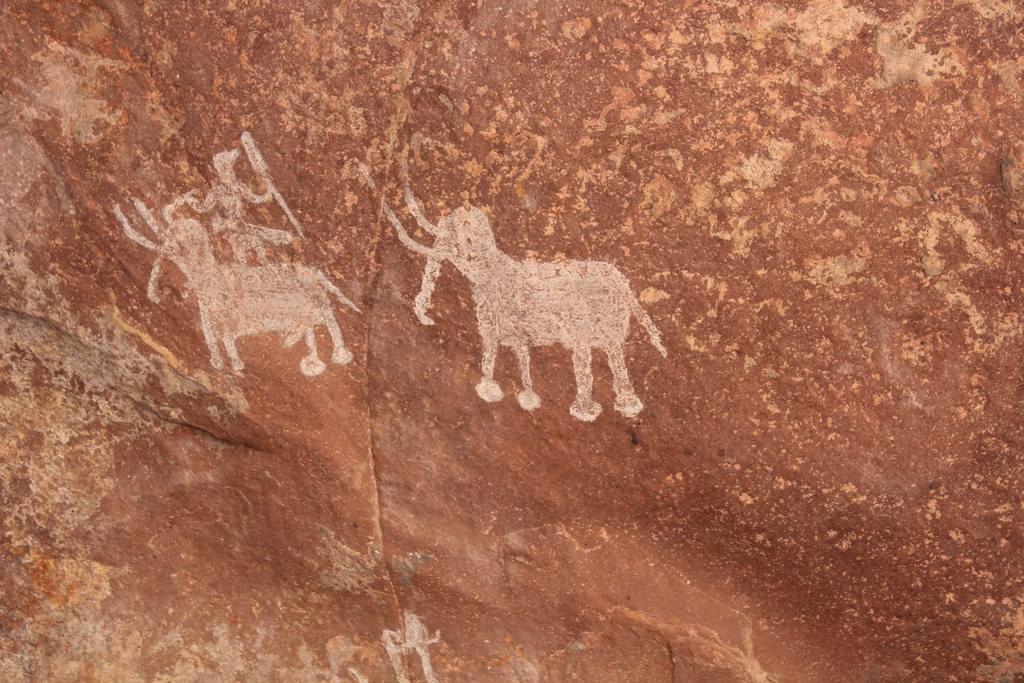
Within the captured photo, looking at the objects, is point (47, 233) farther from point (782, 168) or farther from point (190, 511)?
point (782, 168)

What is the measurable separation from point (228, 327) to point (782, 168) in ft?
3.65

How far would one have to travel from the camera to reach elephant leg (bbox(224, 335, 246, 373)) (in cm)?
221

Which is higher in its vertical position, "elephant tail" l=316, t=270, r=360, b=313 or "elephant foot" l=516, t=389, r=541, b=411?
"elephant tail" l=316, t=270, r=360, b=313

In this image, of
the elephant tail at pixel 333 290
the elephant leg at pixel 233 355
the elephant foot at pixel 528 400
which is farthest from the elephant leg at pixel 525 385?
the elephant leg at pixel 233 355

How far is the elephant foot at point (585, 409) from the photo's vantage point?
2.05 metres

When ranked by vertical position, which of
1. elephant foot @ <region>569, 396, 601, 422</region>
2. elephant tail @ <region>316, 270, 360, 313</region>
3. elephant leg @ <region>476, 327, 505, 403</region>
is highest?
elephant tail @ <region>316, 270, 360, 313</region>

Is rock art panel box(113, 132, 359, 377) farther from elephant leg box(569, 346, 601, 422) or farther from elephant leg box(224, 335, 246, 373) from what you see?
elephant leg box(569, 346, 601, 422)

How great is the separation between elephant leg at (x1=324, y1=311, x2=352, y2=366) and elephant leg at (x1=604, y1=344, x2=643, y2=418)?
524mm

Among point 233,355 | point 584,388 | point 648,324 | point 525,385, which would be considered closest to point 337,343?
point 233,355

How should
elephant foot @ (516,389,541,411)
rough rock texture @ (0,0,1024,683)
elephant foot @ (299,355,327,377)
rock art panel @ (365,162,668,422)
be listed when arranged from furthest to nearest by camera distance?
1. elephant foot @ (299,355,327,377)
2. elephant foot @ (516,389,541,411)
3. rock art panel @ (365,162,668,422)
4. rough rock texture @ (0,0,1024,683)

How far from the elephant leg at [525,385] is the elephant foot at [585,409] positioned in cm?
7

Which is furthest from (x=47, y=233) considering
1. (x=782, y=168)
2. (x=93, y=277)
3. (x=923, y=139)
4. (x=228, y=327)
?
(x=923, y=139)

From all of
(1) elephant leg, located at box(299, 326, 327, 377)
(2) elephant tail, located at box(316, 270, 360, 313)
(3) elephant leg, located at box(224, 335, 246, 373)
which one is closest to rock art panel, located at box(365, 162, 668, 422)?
(2) elephant tail, located at box(316, 270, 360, 313)

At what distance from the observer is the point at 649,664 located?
228cm
